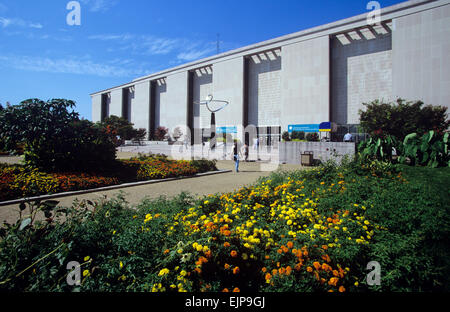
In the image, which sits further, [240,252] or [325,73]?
[325,73]

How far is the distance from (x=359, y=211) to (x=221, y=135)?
36.1m

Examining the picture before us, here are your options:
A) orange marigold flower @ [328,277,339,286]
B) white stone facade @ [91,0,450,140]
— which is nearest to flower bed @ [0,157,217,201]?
orange marigold flower @ [328,277,339,286]

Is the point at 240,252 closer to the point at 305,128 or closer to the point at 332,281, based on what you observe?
the point at 332,281

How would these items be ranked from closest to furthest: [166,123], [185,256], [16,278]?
[16,278]
[185,256]
[166,123]

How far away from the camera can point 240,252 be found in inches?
97.8

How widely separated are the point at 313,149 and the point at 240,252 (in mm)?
15005

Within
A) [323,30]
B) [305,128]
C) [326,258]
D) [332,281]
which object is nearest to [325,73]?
[323,30]

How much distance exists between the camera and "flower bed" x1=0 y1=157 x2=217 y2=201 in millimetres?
6723

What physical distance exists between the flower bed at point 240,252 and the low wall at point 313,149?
11808 mm

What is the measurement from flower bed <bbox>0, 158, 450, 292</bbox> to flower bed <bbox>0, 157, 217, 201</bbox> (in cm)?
326

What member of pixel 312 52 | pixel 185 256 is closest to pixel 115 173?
pixel 185 256

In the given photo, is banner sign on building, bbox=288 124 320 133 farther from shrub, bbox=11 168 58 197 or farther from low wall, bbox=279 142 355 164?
shrub, bbox=11 168 58 197
